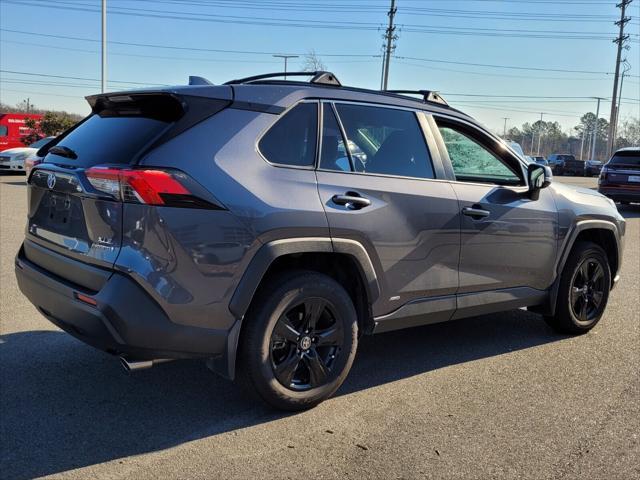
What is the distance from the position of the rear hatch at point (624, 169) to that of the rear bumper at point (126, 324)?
52.4 feet

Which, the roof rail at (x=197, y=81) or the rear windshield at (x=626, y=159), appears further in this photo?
the rear windshield at (x=626, y=159)

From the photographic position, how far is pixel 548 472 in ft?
10.1

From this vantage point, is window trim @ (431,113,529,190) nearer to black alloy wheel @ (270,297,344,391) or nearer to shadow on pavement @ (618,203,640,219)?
black alloy wheel @ (270,297,344,391)

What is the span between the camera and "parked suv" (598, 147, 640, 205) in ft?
53.7

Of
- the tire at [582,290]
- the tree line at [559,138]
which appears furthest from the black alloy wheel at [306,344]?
the tree line at [559,138]

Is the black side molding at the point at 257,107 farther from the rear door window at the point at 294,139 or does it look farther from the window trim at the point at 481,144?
the window trim at the point at 481,144

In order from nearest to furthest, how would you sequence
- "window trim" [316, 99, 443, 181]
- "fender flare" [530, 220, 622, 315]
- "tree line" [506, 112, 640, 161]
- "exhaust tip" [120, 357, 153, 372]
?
"exhaust tip" [120, 357, 153, 372]
"window trim" [316, 99, 443, 181]
"fender flare" [530, 220, 622, 315]
"tree line" [506, 112, 640, 161]

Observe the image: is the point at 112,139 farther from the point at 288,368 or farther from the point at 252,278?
the point at 288,368

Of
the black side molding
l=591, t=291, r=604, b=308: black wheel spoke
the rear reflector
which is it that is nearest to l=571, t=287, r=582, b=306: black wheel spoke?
l=591, t=291, r=604, b=308: black wheel spoke

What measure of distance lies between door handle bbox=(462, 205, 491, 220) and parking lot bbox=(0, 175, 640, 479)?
113 centimetres

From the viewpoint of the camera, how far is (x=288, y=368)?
11.7 ft

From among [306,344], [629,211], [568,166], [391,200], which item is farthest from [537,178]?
[568,166]

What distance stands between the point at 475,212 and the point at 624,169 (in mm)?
14223

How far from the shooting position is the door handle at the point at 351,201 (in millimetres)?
3602
